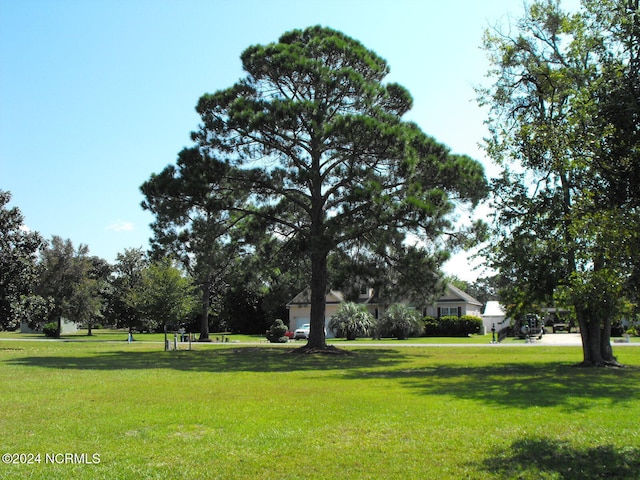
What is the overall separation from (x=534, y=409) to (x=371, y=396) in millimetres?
3298

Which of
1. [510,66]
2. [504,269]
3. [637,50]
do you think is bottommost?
[504,269]

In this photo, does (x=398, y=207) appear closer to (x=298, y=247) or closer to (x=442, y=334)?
(x=298, y=247)

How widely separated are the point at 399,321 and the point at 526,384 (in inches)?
1131

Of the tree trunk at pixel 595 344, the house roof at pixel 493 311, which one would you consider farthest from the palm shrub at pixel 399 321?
the tree trunk at pixel 595 344

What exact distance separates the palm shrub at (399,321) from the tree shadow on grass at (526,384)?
2279 centimetres

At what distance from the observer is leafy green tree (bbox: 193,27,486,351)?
2247cm

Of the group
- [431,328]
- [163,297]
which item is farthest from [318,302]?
[431,328]

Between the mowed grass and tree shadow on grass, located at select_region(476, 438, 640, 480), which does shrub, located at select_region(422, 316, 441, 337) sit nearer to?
the mowed grass

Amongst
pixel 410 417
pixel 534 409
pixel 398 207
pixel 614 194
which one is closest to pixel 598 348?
pixel 398 207

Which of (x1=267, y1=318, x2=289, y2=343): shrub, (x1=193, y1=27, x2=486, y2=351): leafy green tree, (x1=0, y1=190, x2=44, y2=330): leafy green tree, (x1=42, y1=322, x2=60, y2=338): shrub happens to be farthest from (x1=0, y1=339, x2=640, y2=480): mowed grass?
(x1=42, y1=322, x2=60, y2=338): shrub

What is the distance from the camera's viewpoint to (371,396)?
11.8 meters

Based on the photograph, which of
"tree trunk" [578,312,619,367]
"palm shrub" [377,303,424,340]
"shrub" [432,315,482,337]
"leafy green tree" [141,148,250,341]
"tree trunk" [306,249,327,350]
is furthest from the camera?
"shrub" [432,315,482,337]

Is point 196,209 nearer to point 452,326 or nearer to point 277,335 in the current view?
point 277,335

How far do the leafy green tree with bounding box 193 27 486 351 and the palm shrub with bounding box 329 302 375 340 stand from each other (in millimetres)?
14427
